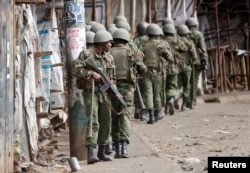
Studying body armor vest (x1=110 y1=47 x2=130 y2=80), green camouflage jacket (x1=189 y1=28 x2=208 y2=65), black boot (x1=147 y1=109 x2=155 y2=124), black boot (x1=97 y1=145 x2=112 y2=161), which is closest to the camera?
black boot (x1=97 y1=145 x2=112 y2=161)

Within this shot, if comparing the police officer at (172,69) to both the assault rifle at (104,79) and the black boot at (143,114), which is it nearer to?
the black boot at (143,114)

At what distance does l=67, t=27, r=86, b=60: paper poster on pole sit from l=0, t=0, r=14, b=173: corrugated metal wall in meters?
1.31

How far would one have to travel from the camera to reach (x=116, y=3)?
1648cm

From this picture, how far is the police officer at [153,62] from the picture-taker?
1317 cm

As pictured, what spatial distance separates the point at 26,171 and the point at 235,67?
1378 centimetres

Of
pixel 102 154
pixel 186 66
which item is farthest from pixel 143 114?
pixel 102 154

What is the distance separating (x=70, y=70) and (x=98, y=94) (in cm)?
54

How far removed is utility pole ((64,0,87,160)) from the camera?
29.7 ft

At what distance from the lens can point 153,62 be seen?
521 inches

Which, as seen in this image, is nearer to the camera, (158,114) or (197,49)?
(158,114)

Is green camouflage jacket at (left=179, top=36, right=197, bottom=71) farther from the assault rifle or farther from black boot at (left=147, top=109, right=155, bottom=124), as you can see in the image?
the assault rifle

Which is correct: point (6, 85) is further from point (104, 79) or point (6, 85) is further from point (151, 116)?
point (151, 116)

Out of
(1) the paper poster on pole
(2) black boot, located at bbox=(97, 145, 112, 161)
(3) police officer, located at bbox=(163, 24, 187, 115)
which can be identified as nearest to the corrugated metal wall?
(1) the paper poster on pole

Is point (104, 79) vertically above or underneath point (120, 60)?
underneath
